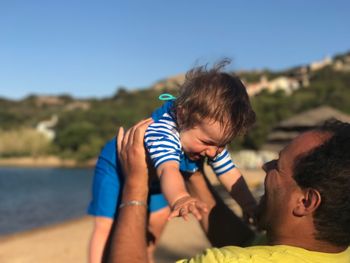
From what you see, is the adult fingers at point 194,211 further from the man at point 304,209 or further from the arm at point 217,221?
the arm at point 217,221

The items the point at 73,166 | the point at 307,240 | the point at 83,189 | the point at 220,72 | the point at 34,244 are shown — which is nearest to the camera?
the point at 307,240

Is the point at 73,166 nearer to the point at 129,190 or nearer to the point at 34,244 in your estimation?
the point at 34,244

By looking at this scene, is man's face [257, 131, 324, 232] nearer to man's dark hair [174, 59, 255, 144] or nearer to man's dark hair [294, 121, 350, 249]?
man's dark hair [294, 121, 350, 249]

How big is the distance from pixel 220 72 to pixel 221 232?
740 millimetres

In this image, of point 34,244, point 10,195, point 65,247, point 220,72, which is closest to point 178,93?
point 220,72

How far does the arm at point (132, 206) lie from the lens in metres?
1.65

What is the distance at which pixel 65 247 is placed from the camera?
9.31 meters

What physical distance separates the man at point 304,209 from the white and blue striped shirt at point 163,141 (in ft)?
1.31

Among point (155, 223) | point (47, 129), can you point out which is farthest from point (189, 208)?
point (47, 129)

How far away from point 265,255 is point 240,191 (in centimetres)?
89

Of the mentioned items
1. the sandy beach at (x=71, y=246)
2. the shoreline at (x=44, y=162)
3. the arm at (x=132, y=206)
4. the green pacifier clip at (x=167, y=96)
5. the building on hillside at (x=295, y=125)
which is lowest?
the shoreline at (x=44, y=162)

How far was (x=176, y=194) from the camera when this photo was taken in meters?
1.77

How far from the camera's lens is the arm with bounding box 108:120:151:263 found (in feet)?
5.40

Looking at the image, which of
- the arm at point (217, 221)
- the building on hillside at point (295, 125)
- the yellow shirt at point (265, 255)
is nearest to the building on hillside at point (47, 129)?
the building on hillside at point (295, 125)
